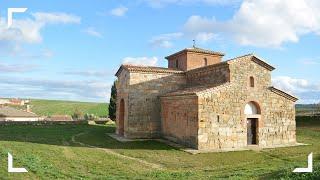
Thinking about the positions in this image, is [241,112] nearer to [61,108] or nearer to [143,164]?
[143,164]

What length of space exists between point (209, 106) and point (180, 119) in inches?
105

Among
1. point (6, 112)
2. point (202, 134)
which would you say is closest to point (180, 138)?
point (202, 134)

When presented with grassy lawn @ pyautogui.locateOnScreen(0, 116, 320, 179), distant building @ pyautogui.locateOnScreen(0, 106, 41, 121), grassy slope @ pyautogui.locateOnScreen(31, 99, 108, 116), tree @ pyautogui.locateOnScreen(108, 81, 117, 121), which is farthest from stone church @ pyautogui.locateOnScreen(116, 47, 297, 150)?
grassy slope @ pyautogui.locateOnScreen(31, 99, 108, 116)

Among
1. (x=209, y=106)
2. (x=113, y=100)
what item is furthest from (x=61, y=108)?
(x=209, y=106)

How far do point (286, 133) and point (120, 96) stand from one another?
13.0 meters

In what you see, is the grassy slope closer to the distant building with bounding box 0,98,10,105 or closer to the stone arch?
the distant building with bounding box 0,98,10,105

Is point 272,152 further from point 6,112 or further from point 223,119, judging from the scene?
point 6,112

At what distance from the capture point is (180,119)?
23.4 meters

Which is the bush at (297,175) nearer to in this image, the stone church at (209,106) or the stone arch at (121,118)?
the stone church at (209,106)

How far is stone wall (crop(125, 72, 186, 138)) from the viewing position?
86.3ft

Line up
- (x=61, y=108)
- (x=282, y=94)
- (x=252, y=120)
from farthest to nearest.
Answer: (x=61, y=108)
(x=282, y=94)
(x=252, y=120)

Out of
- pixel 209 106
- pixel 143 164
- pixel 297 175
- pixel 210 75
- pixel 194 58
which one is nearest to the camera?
pixel 297 175

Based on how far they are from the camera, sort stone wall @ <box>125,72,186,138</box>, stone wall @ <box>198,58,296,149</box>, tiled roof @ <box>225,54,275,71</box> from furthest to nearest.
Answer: stone wall @ <box>125,72,186,138</box>
tiled roof @ <box>225,54,275,71</box>
stone wall @ <box>198,58,296,149</box>

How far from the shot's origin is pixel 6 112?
5919 cm
